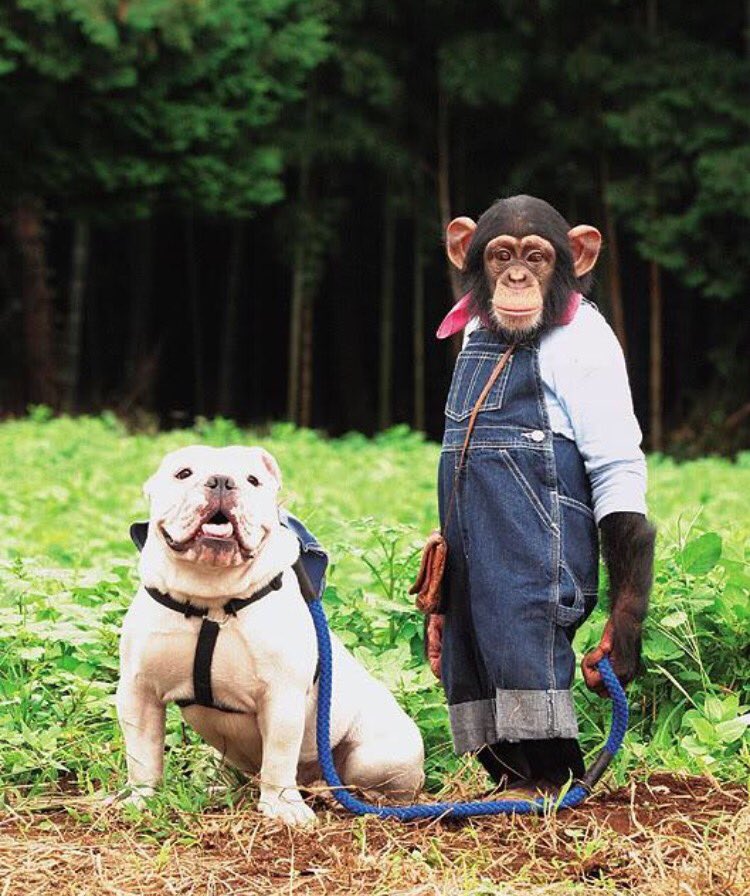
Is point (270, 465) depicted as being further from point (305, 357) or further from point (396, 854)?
point (305, 357)

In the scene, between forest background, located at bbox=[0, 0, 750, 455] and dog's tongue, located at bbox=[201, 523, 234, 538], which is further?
forest background, located at bbox=[0, 0, 750, 455]

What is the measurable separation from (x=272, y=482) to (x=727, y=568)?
1.69 meters

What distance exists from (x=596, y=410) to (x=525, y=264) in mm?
360

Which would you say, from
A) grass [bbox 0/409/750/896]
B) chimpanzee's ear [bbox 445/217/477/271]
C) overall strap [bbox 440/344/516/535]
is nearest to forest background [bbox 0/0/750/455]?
grass [bbox 0/409/750/896]

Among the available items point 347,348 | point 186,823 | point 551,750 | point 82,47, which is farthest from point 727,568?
point 347,348

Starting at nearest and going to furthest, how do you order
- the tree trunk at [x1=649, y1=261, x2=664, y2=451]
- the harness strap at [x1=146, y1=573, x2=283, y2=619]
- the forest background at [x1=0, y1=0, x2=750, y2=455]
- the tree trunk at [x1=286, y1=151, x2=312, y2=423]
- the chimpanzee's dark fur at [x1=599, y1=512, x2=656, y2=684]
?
the harness strap at [x1=146, y1=573, x2=283, y2=619] → the chimpanzee's dark fur at [x1=599, y1=512, x2=656, y2=684] → the forest background at [x1=0, y1=0, x2=750, y2=455] → the tree trunk at [x1=649, y1=261, x2=664, y2=451] → the tree trunk at [x1=286, y1=151, x2=312, y2=423]

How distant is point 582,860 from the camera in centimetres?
312

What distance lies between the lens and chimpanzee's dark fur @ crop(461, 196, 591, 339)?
11.6 ft

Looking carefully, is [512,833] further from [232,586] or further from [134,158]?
[134,158]

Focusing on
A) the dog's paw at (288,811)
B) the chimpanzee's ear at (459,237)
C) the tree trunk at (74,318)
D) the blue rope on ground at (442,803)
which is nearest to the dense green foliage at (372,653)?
the dog's paw at (288,811)

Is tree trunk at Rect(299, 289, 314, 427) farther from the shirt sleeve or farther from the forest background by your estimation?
the shirt sleeve

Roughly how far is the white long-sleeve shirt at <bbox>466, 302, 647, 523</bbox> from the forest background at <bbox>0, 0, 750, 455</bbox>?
929 centimetres

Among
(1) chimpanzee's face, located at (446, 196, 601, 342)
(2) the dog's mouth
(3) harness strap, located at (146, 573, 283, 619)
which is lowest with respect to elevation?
(3) harness strap, located at (146, 573, 283, 619)

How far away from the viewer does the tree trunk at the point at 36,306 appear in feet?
48.3
